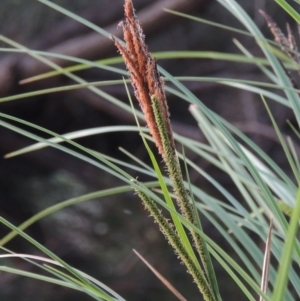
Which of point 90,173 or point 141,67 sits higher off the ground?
point 90,173

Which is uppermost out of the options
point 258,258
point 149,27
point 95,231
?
point 149,27

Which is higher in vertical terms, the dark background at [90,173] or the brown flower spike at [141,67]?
the dark background at [90,173]

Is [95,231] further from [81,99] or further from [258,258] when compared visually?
[258,258]

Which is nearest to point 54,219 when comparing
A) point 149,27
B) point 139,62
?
point 149,27

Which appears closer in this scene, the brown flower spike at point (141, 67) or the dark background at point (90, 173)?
the brown flower spike at point (141, 67)

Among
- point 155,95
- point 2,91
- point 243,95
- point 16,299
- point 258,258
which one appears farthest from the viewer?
point 243,95

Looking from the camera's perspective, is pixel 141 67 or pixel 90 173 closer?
pixel 141 67

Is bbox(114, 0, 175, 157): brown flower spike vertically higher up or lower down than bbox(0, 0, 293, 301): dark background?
lower down

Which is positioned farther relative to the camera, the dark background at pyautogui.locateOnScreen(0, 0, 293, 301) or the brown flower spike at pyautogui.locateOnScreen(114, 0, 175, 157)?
the dark background at pyautogui.locateOnScreen(0, 0, 293, 301)
